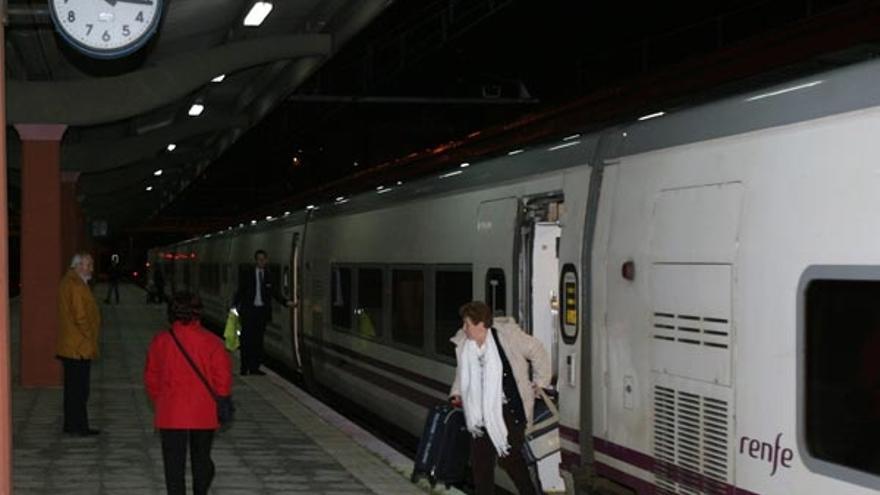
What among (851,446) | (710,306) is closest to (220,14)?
(710,306)

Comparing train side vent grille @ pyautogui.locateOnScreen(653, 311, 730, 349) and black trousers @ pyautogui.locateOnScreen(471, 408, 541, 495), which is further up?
train side vent grille @ pyautogui.locateOnScreen(653, 311, 730, 349)

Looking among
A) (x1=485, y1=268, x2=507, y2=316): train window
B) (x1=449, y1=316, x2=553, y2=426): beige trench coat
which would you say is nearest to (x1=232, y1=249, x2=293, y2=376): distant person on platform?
(x1=485, y1=268, x2=507, y2=316): train window

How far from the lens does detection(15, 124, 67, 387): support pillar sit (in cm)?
1560

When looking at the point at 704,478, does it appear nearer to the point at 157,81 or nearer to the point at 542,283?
the point at 542,283

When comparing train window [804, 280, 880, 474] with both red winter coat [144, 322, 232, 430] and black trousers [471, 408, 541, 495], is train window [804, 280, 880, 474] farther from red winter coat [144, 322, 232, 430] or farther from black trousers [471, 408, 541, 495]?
red winter coat [144, 322, 232, 430]

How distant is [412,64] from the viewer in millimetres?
15781

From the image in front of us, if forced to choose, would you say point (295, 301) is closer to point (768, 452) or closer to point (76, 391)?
point (76, 391)

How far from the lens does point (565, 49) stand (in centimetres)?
1585

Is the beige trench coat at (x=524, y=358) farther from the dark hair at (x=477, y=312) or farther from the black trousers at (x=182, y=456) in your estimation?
the black trousers at (x=182, y=456)

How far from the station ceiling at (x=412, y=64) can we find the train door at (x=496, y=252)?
66cm

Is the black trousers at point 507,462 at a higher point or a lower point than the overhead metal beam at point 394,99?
lower

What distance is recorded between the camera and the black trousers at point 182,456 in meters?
7.59

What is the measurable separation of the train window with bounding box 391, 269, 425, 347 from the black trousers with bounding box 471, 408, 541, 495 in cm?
345

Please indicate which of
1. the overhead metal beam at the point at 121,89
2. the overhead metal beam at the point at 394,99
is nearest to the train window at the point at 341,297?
the overhead metal beam at the point at 121,89
